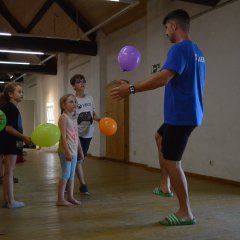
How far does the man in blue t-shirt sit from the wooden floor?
0.24 metres

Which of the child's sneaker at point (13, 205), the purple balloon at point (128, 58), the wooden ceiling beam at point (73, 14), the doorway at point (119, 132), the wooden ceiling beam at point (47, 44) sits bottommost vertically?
the child's sneaker at point (13, 205)

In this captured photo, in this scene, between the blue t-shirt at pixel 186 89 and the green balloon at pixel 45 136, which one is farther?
the green balloon at pixel 45 136

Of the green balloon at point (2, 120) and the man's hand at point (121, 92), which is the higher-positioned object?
the man's hand at point (121, 92)

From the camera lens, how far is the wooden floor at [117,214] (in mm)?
2572

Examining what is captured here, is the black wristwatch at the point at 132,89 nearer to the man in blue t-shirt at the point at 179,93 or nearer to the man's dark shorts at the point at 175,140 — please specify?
the man in blue t-shirt at the point at 179,93

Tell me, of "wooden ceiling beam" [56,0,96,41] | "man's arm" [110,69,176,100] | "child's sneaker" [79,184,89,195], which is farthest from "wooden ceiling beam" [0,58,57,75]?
"man's arm" [110,69,176,100]

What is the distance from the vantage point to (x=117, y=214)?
318cm

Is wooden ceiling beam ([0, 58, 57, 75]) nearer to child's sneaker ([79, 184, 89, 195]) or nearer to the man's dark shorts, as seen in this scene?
child's sneaker ([79, 184, 89, 195])

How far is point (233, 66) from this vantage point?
16.8 ft

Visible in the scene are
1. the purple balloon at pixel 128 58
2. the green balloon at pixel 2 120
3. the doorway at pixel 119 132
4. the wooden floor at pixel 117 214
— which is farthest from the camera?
the doorway at pixel 119 132

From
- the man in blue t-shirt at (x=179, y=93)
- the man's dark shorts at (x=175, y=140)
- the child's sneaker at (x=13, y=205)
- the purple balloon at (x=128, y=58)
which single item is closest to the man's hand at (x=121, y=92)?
the man in blue t-shirt at (x=179, y=93)

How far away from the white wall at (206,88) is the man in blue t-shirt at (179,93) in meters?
2.53

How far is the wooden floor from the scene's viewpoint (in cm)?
257

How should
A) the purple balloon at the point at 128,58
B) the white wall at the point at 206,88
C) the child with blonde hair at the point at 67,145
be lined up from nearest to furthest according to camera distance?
the child with blonde hair at the point at 67,145 → the purple balloon at the point at 128,58 → the white wall at the point at 206,88
